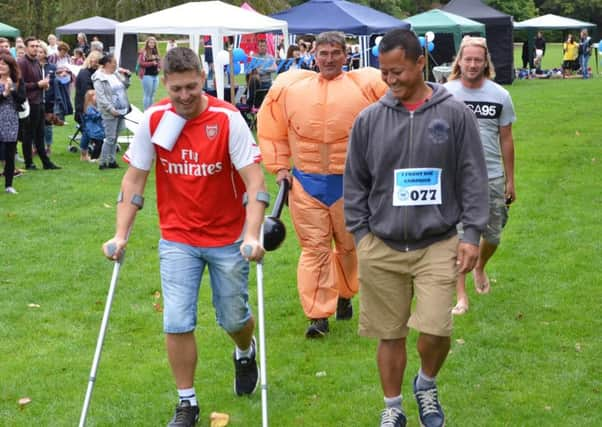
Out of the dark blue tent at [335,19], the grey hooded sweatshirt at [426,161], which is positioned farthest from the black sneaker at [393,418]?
the dark blue tent at [335,19]

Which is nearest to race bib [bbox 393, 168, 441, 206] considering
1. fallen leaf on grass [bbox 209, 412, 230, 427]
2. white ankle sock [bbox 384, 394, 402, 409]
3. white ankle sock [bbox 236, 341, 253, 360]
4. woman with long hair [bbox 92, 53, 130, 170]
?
white ankle sock [bbox 384, 394, 402, 409]

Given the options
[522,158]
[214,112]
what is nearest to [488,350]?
[214,112]

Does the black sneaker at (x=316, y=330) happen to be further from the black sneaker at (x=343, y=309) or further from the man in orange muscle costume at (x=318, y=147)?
the black sneaker at (x=343, y=309)

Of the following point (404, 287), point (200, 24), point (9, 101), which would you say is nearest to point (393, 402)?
point (404, 287)

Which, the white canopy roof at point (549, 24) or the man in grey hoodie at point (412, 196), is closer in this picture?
the man in grey hoodie at point (412, 196)

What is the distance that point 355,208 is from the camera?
5.09 meters

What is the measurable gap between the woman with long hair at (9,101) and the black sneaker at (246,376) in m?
8.43

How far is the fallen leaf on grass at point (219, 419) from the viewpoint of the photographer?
5.51 metres

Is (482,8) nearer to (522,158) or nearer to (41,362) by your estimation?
(522,158)

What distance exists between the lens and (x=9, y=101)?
1338 centimetres

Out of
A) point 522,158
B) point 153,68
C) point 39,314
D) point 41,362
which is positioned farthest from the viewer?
point 153,68

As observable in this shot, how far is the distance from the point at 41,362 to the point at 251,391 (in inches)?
64.3

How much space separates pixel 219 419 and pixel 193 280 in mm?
866

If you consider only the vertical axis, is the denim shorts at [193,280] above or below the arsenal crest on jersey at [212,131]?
below
